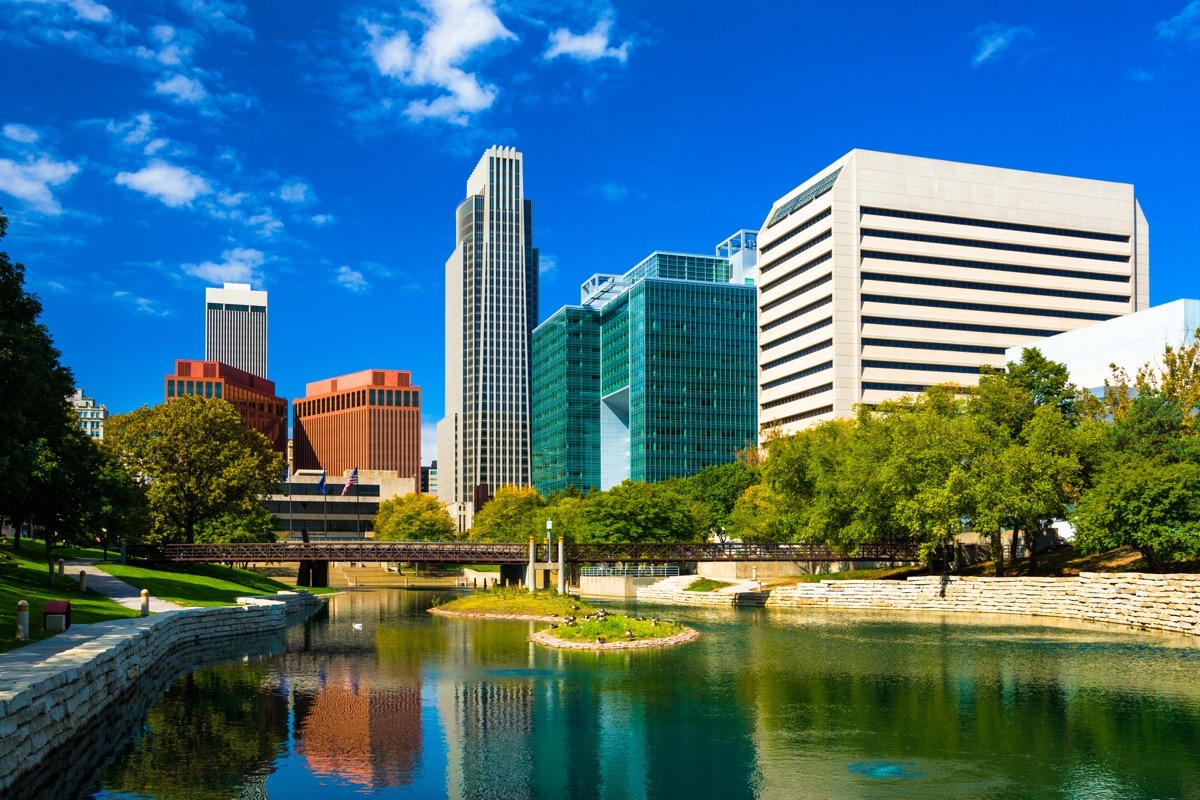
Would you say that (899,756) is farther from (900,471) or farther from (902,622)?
(900,471)

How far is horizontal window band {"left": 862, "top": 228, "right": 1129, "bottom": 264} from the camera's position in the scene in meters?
185

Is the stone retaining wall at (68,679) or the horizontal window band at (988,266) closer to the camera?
the stone retaining wall at (68,679)

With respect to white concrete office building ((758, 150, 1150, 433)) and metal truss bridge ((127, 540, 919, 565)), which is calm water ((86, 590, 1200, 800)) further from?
white concrete office building ((758, 150, 1150, 433))

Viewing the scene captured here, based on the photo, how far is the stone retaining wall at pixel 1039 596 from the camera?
63.9m

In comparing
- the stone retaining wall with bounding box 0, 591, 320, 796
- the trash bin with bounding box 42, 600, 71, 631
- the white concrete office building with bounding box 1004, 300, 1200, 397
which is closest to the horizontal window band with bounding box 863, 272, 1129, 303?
the white concrete office building with bounding box 1004, 300, 1200, 397

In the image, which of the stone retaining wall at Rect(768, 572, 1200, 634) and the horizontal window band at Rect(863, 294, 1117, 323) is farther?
the horizontal window band at Rect(863, 294, 1117, 323)

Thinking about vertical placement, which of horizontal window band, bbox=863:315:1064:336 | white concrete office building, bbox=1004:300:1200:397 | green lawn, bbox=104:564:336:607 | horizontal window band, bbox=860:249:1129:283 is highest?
horizontal window band, bbox=860:249:1129:283

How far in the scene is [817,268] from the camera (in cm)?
18825

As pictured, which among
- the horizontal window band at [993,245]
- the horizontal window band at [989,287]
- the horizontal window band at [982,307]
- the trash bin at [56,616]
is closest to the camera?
the trash bin at [56,616]

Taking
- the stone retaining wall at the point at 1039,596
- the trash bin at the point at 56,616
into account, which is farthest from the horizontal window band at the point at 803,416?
the trash bin at the point at 56,616

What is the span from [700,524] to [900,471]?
51.4 m

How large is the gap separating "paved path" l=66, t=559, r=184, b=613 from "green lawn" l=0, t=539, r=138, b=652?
4.66 ft

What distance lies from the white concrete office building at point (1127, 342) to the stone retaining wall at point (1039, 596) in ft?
141

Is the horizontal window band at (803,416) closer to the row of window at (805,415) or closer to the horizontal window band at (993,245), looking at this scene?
the row of window at (805,415)
